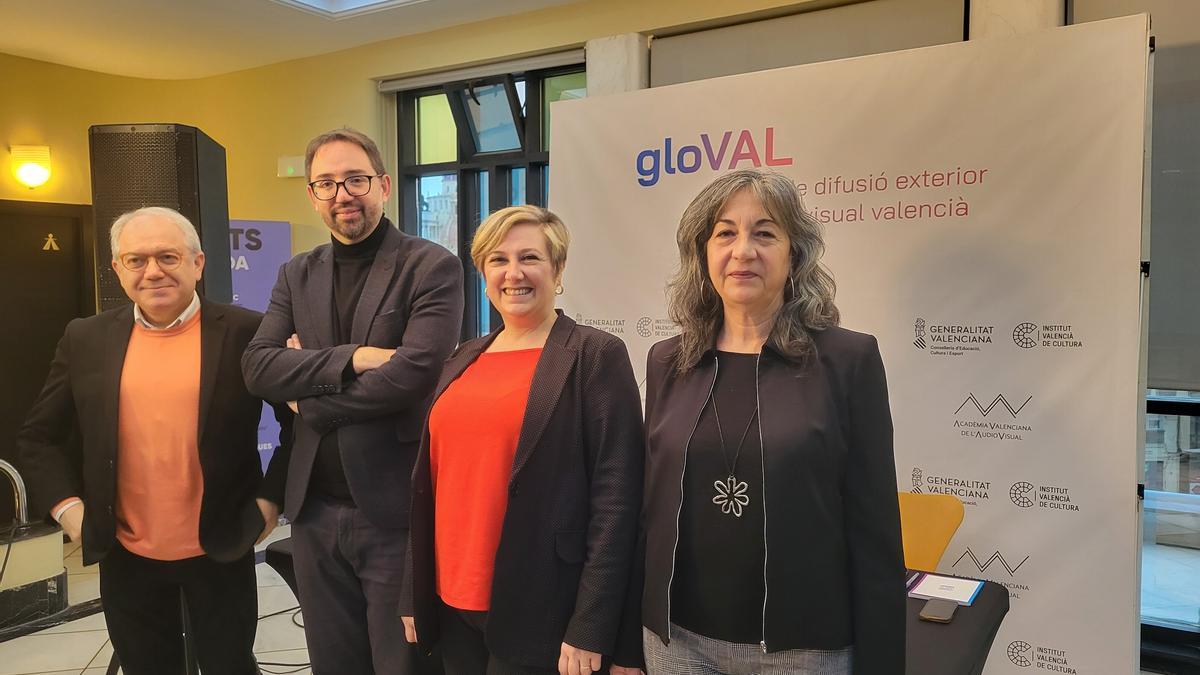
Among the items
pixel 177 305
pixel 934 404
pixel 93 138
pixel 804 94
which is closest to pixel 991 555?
pixel 934 404

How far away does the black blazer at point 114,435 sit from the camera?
6.87ft

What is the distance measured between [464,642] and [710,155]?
2.37 meters

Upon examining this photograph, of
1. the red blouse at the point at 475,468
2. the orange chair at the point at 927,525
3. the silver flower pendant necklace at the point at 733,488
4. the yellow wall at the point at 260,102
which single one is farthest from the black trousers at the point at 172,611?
the yellow wall at the point at 260,102

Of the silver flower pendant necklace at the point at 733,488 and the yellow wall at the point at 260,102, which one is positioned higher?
the yellow wall at the point at 260,102

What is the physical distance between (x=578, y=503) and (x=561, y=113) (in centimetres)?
267

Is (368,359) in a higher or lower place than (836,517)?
higher

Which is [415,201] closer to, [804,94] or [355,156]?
[804,94]

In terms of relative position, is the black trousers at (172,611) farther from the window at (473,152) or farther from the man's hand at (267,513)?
the window at (473,152)

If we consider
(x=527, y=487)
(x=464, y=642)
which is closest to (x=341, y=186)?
(x=527, y=487)

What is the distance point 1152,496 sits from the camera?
3.54 meters

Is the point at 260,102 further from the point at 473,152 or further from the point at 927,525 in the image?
the point at 927,525

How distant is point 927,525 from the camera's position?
2639mm

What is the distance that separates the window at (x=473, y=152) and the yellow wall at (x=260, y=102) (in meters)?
0.20

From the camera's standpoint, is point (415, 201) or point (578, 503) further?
point (415, 201)
